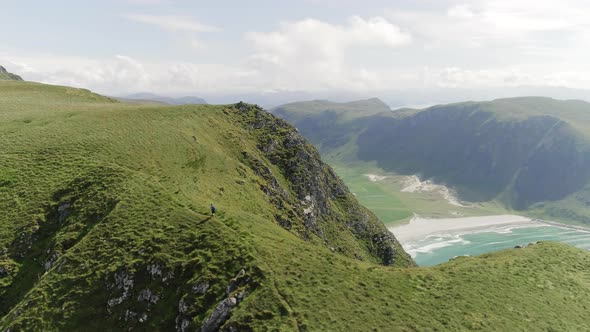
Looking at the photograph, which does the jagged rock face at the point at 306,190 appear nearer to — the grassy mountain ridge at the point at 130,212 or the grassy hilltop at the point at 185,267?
the grassy mountain ridge at the point at 130,212

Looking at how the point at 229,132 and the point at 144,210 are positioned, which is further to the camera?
the point at 229,132

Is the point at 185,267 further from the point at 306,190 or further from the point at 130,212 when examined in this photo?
the point at 306,190

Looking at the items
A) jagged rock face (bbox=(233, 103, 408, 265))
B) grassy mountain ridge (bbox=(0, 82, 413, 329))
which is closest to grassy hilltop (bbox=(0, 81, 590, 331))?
grassy mountain ridge (bbox=(0, 82, 413, 329))

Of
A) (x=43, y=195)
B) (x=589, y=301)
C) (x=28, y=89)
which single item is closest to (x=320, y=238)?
(x=589, y=301)

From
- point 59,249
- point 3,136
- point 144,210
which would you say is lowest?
point 59,249

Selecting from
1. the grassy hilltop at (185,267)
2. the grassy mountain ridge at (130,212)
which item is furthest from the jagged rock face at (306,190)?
the grassy hilltop at (185,267)

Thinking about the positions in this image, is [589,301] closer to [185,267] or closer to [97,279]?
[185,267]
